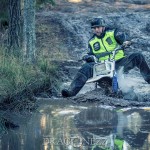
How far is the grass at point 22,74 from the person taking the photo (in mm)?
13162

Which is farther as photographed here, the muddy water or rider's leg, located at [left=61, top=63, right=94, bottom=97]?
rider's leg, located at [left=61, top=63, right=94, bottom=97]

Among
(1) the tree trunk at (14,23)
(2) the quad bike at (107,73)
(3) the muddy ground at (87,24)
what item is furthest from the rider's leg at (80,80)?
(1) the tree trunk at (14,23)

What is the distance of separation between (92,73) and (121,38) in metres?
1.02

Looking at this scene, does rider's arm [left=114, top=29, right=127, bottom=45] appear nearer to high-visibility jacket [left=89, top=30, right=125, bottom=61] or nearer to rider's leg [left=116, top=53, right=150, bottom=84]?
high-visibility jacket [left=89, top=30, right=125, bottom=61]

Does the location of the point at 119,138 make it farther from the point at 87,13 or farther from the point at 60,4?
the point at 60,4

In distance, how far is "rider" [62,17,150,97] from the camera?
14.8 meters

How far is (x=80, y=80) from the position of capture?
14.8m

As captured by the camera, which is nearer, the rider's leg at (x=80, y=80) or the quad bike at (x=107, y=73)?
the quad bike at (x=107, y=73)

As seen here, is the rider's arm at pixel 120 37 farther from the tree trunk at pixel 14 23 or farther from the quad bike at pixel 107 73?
the tree trunk at pixel 14 23

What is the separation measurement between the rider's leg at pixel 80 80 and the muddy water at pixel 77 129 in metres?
1.03

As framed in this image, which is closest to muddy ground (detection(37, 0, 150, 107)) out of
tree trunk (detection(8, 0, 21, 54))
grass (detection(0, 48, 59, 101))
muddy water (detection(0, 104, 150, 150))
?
grass (detection(0, 48, 59, 101))

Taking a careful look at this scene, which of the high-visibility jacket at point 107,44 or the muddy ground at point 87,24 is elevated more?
the high-visibility jacket at point 107,44

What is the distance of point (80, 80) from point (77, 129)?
3.50 metres

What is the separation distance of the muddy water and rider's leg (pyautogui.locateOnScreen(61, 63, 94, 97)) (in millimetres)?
1033
